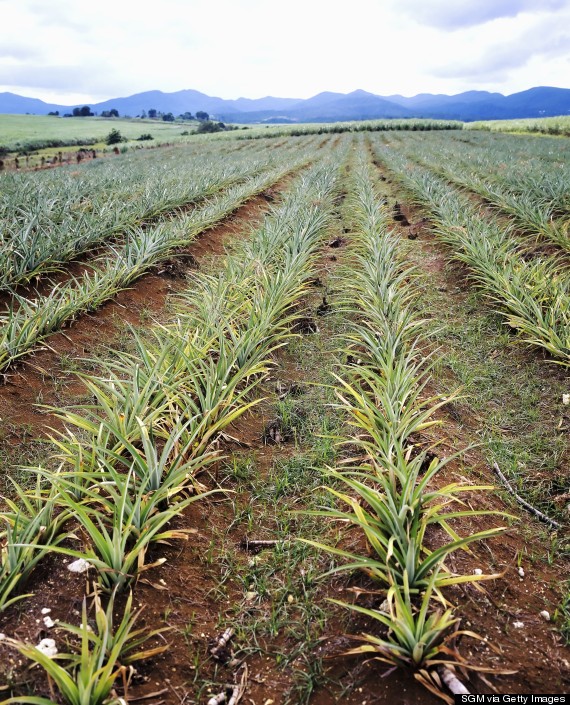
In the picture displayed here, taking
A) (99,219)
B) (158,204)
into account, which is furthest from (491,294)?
(158,204)

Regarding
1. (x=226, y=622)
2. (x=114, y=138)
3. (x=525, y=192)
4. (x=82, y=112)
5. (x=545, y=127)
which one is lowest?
(x=226, y=622)

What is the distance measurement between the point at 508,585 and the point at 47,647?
4.74 ft

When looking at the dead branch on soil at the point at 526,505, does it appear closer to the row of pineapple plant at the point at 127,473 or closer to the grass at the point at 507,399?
the grass at the point at 507,399

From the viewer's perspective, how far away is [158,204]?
7062mm

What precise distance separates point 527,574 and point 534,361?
1841mm

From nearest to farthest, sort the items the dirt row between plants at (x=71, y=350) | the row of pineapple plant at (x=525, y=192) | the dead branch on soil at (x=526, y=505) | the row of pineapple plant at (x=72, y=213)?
the dead branch on soil at (x=526, y=505)
the dirt row between plants at (x=71, y=350)
the row of pineapple plant at (x=72, y=213)
the row of pineapple plant at (x=525, y=192)

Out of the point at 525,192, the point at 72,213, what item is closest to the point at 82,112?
the point at 72,213

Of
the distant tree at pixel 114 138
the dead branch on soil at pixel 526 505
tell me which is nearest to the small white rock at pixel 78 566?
the dead branch on soil at pixel 526 505

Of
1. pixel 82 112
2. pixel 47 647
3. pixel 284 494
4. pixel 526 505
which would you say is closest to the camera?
pixel 47 647

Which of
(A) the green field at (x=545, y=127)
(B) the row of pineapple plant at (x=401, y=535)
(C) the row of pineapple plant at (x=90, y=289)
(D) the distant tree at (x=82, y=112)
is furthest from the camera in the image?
(D) the distant tree at (x=82, y=112)

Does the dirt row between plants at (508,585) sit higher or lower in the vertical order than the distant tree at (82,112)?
lower

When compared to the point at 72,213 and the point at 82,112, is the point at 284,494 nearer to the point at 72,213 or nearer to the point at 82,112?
the point at 72,213

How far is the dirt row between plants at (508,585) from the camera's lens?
1279 millimetres

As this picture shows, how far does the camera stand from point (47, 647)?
1299 millimetres
